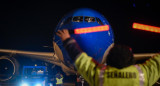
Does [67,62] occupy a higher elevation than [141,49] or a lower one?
lower

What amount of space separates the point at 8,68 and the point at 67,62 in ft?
17.1

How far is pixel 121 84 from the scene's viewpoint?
1.68 m

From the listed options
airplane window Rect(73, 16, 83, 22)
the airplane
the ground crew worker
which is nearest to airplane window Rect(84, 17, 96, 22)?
the airplane

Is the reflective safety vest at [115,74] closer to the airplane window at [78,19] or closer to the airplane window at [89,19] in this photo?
the airplane window at [78,19]

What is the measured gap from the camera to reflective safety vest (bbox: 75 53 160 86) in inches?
66.4

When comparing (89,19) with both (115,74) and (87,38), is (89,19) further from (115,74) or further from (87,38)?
(115,74)

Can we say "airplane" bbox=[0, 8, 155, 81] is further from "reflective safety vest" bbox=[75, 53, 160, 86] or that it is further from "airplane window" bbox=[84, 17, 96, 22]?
"reflective safety vest" bbox=[75, 53, 160, 86]

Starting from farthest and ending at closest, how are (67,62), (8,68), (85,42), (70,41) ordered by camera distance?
(8,68) → (67,62) → (85,42) → (70,41)

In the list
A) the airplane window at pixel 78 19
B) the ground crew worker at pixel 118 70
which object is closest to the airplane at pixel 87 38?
the airplane window at pixel 78 19

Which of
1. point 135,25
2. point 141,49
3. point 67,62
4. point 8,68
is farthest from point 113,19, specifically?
point 135,25

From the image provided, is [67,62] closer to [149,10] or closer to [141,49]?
[149,10]

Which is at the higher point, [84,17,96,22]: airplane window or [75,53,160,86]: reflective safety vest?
[84,17,96,22]: airplane window

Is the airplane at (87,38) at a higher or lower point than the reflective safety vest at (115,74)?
higher

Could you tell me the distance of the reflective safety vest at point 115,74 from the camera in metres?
1.69
